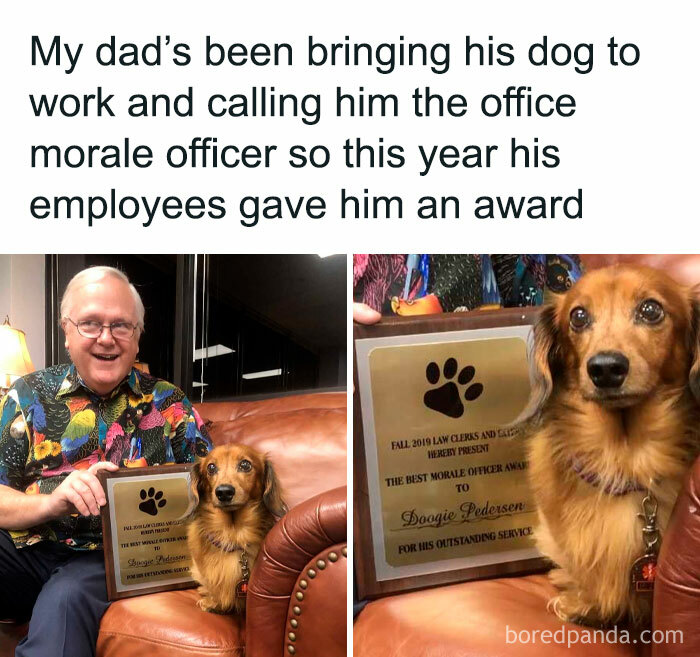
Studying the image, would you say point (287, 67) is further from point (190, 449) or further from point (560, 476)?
point (560, 476)

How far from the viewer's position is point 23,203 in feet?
5.61

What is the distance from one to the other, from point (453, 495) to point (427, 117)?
2.66ft

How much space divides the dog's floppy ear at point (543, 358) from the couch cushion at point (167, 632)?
740 mm

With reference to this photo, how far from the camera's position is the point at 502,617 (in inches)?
56.2

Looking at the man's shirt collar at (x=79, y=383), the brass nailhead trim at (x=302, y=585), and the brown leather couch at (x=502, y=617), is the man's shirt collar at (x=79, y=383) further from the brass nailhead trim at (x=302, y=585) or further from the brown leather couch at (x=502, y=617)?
the brown leather couch at (x=502, y=617)

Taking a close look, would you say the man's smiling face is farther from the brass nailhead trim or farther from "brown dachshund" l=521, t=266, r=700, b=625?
"brown dachshund" l=521, t=266, r=700, b=625

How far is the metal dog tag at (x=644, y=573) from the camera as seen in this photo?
4.40ft

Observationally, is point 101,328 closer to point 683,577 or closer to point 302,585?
point 302,585

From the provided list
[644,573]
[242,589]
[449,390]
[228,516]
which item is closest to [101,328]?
[228,516]

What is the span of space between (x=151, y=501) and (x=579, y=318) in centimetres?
94

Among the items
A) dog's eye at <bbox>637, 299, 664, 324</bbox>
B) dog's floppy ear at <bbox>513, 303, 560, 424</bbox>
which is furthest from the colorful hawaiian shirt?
dog's eye at <bbox>637, 299, 664, 324</bbox>

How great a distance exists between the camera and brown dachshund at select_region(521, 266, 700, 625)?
1346 millimetres

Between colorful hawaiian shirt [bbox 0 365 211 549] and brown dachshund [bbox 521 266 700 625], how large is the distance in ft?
2.44
